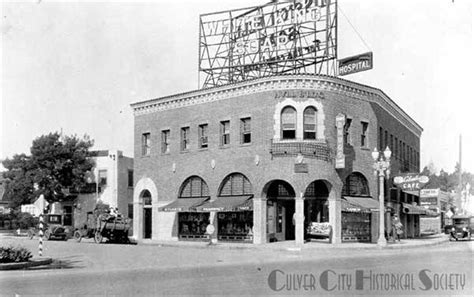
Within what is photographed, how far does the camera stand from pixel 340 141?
31656 millimetres

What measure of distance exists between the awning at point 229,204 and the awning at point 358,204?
5218 millimetres

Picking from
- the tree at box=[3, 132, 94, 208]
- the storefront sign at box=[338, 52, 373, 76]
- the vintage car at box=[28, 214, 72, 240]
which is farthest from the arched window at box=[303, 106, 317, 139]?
the tree at box=[3, 132, 94, 208]

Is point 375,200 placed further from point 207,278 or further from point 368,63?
point 207,278

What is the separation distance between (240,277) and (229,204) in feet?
55.9

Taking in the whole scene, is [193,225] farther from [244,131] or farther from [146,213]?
[244,131]

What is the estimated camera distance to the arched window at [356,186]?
3353cm

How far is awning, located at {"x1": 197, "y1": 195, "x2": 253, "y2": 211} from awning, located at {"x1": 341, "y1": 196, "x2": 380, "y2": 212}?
17.1 ft

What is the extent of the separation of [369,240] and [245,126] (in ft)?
32.5

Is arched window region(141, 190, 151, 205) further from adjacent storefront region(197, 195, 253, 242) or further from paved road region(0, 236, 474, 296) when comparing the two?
paved road region(0, 236, 474, 296)

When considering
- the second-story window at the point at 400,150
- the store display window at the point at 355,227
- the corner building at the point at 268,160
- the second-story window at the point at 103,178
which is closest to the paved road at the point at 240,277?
the corner building at the point at 268,160

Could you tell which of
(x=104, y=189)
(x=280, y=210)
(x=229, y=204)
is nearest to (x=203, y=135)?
(x=229, y=204)

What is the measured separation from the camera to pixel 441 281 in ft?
45.5

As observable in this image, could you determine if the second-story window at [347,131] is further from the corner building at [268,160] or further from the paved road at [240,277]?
the paved road at [240,277]

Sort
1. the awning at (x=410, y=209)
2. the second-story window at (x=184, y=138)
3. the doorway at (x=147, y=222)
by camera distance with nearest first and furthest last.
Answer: the second-story window at (x=184, y=138)
the doorway at (x=147, y=222)
the awning at (x=410, y=209)
